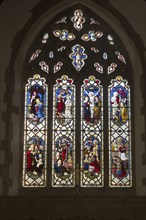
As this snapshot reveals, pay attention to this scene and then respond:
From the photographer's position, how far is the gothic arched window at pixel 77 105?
11367mm

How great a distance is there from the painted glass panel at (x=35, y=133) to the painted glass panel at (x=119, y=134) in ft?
4.82

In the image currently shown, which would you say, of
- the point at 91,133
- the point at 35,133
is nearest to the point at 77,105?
the point at 91,133

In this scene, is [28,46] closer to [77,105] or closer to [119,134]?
[77,105]

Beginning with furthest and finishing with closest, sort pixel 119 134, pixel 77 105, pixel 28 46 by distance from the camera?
pixel 28 46 < pixel 77 105 < pixel 119 134

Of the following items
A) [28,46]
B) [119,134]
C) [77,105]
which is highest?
[28,46]

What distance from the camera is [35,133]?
455 inches

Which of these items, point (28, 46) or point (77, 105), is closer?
point (77, 105)

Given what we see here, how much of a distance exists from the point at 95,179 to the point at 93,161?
0.39 metres

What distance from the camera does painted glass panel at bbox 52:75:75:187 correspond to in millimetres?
11336

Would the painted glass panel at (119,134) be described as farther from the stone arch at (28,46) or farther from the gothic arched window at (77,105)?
the stone arch at (28,46)

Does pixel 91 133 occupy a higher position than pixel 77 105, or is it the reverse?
pixel 77 105

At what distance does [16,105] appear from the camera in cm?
1132

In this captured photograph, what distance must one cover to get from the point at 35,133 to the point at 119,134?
72.9 inches

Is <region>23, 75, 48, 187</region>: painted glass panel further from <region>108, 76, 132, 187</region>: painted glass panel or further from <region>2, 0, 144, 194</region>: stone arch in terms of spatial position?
A: <region>108, 76, 132, 187</region>: painted glass panel
